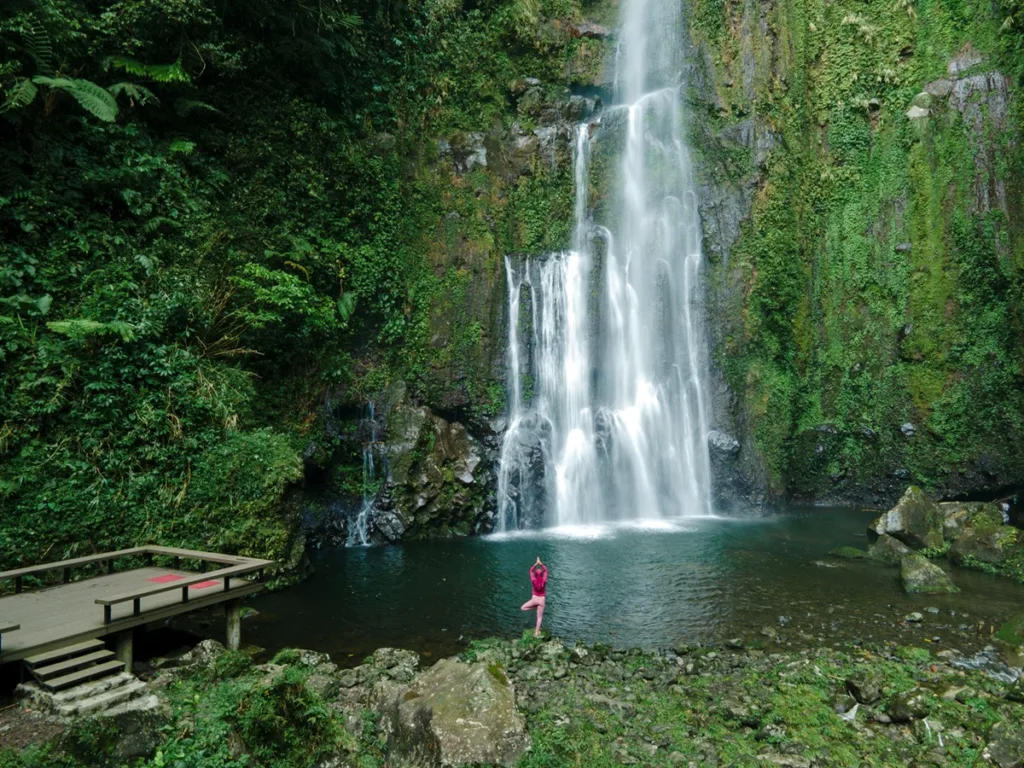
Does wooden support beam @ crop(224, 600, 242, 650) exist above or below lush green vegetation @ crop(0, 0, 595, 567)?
below

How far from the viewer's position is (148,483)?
9.68 metres

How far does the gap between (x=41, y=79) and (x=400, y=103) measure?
10.4m

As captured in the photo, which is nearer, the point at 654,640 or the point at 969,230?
the point at 654,640

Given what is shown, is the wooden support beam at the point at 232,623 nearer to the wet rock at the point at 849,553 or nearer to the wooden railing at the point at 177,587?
the wooden railing at the point at 177,587

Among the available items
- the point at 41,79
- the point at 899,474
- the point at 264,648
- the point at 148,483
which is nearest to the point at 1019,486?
the point at 899,474

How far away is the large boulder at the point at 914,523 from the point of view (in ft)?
44.5

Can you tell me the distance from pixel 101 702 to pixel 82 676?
590 millimetres

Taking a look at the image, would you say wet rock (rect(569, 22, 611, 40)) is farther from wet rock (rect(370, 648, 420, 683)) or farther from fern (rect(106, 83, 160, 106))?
wet rock (rect(370, 648, 420, 683))

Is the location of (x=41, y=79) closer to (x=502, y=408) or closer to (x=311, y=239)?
(x=311, y=239)

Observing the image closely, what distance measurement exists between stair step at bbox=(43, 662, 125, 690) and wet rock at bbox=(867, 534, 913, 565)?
45.0ft

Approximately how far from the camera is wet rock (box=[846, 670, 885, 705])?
22.9ft

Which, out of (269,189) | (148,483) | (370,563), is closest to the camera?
(148,483)

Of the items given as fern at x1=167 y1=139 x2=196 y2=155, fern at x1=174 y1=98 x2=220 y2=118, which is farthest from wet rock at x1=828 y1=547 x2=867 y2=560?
fern at x1=174 y1=98 x2=220 y2=118

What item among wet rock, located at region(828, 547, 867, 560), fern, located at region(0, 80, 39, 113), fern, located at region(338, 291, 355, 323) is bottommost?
wet rock, located at region(828, 547, 867, 560)
